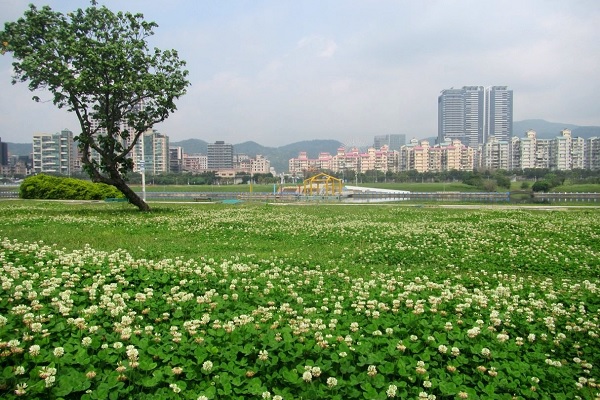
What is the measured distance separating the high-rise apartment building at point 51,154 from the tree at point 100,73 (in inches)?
3759

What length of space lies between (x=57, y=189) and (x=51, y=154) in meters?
83.0

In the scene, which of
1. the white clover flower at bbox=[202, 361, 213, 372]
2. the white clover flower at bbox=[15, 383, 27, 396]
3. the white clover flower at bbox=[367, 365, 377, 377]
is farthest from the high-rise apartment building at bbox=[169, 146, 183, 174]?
the white clover flower at bbox=[367, 365, 377, 377]

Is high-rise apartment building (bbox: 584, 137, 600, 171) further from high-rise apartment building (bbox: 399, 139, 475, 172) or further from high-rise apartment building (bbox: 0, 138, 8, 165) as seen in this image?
high-rise apartment building (bbox: 0, 138, 8, 165)

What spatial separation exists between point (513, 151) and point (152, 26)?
546 ft

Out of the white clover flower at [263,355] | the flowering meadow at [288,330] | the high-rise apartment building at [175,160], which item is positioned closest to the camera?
the flowering meadow at [288,330]

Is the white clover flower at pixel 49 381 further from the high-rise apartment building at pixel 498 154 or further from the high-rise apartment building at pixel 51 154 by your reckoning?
the high-rise apartment building at pixel 498 154

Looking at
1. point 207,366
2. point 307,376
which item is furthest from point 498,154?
point 207,366

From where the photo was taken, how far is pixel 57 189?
3734cm

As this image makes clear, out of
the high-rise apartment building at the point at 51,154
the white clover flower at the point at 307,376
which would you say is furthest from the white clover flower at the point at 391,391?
the high-rise apartment building at the point at 51,154

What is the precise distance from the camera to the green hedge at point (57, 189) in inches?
1464

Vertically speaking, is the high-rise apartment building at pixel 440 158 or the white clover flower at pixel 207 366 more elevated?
the high-rise apartment building at pixel 440 158

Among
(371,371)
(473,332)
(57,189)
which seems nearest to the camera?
(371,371)

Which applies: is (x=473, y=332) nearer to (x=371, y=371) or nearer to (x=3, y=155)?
(x=371, y=371)

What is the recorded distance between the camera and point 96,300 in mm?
5727
